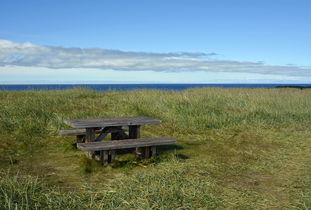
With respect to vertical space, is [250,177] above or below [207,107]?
below

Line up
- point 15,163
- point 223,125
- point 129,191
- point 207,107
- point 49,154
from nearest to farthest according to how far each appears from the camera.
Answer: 1. point 129,191
2. point 15,163
3. point 49,154
4. point 223,125
5. point 207,107

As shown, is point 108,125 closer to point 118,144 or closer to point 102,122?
point 102,122

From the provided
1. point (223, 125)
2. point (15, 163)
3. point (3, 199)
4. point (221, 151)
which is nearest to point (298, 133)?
point (223, 125)

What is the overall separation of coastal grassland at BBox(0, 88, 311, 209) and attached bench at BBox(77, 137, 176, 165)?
195 mm

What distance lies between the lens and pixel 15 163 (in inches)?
260

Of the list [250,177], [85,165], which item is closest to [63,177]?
[85,165]

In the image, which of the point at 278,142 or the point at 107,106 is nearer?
the point at 278,142

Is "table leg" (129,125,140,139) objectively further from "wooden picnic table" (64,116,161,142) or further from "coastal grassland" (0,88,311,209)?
"coastal grassland" (0,88,311,209)

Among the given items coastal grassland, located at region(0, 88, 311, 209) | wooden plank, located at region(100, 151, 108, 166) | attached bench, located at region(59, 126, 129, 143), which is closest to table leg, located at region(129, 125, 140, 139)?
attached bench, located at region(59, 126, 129, 143)

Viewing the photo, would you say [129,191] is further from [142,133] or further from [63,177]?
[142,133]

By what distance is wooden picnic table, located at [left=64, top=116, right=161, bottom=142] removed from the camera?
647 cm

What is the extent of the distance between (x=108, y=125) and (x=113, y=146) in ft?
1.77

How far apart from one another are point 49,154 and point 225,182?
4.02 metres

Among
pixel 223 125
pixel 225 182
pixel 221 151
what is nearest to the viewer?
pixel 225 182
